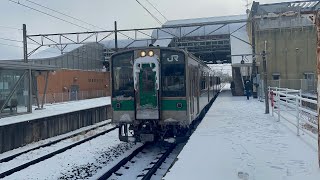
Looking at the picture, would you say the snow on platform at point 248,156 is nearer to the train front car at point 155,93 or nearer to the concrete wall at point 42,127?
the train front car at point 155,93

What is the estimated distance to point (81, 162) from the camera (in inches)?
368

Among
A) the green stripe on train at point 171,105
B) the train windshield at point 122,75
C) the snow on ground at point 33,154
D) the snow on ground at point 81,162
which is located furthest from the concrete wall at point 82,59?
the green stripe on train at point 171,105

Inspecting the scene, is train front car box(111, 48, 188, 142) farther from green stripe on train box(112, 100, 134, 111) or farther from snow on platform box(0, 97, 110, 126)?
snow on platform box(0, 97, 110, 126)

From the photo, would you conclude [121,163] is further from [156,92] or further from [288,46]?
[288,46]

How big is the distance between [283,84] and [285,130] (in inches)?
829

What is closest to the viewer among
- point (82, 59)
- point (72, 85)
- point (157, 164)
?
point (157, 164)

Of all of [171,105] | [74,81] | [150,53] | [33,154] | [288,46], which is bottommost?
[33,154]

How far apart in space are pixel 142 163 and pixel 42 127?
6385 millimetres

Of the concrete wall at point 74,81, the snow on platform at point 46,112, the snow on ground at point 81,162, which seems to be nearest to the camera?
the snow on ground at point 81,162

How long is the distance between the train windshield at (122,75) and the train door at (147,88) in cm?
32

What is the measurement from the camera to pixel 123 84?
10.2 metres

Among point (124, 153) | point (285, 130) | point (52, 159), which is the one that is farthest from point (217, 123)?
A: point (52, 159)

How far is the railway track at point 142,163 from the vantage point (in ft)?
26.4

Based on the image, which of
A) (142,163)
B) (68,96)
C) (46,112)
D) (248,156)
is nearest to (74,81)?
(68,96)
